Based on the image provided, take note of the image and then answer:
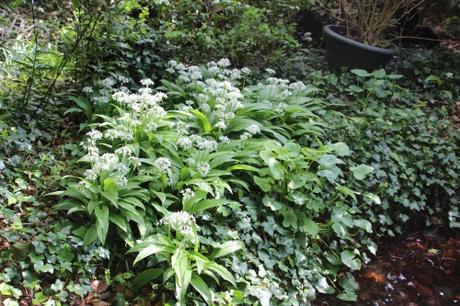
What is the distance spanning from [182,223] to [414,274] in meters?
2.43

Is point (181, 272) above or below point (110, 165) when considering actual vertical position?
below

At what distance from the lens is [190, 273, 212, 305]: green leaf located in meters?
3.28

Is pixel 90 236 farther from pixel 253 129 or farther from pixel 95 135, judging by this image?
pixel 253 129

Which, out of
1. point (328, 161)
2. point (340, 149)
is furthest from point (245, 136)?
point (340, 149)

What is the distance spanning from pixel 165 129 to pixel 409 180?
100 inches

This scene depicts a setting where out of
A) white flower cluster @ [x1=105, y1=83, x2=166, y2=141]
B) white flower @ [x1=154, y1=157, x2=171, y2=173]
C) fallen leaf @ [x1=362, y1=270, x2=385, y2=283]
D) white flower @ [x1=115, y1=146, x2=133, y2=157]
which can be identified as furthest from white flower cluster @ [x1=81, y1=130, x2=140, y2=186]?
fallen leaf @ [x1=362, y1=270, x2=385, y2=283]

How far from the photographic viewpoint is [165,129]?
4477mm

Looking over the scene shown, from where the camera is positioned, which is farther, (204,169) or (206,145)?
(206,145)

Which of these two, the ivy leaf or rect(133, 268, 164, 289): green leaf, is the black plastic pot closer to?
the ivy leaf

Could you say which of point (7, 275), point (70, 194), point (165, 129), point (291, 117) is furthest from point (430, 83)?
point (7, 275)

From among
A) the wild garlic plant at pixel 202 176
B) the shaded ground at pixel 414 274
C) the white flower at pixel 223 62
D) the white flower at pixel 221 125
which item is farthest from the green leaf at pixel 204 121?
the shaded ground at pixel 414 274

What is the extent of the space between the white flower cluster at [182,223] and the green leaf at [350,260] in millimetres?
1489

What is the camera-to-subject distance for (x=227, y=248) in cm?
359

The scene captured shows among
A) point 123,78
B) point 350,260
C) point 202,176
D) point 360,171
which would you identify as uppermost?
point 123,78
